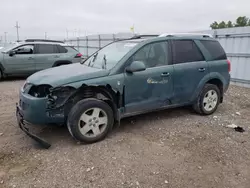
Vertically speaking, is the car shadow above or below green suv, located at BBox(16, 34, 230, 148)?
below

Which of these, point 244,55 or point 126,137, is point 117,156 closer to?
point 126,137

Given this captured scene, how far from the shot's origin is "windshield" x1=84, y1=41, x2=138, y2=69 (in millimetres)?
3837

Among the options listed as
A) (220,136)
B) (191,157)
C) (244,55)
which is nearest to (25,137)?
(191,157)

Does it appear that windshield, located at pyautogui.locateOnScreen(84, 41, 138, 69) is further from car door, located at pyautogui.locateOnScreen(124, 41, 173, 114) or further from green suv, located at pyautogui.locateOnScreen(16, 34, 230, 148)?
car door, located at pyautogui.locateOnScreen(124, 41, 173, 114)

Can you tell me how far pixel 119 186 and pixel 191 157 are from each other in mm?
1202

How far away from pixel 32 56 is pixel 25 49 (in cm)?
37

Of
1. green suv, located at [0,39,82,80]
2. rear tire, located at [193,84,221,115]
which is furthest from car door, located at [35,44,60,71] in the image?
rear tire, located at [193,84,221,115]

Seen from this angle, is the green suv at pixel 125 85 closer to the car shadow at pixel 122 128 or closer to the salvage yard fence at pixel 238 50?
the car shadow at pixel 122 128

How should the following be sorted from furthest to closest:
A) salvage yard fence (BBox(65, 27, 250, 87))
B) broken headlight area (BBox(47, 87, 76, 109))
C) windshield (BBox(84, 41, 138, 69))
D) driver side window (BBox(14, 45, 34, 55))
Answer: driver side window (BBox(14, 45, 34, 55)) < salvage yard fence (BBox(65, 27, 250, 87)) < windshield (BBox(84, 41, 138, 69)) < broken headlight area (BBox(47, 87, 76, 109))

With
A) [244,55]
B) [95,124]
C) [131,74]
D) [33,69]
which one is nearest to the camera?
[95,124]

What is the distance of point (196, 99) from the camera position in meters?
4.59

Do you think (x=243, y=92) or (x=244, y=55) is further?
(x=244, y=55)

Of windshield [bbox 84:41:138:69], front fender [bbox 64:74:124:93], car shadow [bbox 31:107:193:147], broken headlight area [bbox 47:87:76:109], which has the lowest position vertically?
car shadow [bbox 31:107:193:147]

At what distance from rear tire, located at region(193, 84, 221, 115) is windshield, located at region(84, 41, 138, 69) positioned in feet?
6.06
